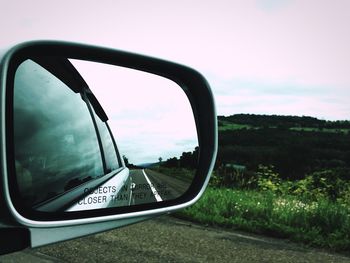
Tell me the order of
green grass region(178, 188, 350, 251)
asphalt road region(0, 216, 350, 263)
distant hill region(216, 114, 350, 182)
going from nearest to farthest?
asphalt road region(0, 216, 350, 263) → green grass region(178, 188, 350, 251) → distant hill region(216, 114, 350, 182)

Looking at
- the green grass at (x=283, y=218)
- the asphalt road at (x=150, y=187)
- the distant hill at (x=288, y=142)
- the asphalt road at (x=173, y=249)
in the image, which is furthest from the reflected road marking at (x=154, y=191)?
the distant hill at (x=288, y=142)

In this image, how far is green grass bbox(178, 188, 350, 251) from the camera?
20.8ft

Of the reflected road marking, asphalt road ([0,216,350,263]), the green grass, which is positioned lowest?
asphalt road ([0,216,350,263])

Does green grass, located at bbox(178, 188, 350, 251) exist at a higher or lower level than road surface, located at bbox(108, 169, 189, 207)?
lower

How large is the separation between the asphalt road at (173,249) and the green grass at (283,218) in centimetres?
29

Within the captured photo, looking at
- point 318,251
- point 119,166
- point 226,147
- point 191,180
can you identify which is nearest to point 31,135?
point 119,166

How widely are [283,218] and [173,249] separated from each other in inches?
86.5

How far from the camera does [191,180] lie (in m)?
1.84

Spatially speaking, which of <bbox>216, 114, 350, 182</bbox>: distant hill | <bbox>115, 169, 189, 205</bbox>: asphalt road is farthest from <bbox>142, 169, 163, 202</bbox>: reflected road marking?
<bbox>216, 114, 350, 182</bbox>: distant hill

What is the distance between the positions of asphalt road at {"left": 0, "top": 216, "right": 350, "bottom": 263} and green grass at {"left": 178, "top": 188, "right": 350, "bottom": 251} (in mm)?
286

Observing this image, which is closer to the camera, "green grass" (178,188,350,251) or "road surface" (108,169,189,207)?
"road surface" (108,169,189,207)

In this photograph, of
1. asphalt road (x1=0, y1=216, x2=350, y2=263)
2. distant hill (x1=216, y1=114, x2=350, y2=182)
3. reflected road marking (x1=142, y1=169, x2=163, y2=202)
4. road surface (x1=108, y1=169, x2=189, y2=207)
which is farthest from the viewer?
distant hill (x1=216, y1=114, x2=350, y2=182)

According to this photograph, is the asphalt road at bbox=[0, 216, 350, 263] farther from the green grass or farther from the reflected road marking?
the reflected road marking

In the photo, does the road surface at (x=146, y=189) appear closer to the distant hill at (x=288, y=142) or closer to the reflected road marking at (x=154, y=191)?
the reflected road marking at (x=154, y=191)
